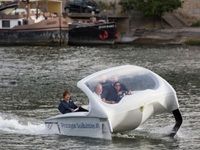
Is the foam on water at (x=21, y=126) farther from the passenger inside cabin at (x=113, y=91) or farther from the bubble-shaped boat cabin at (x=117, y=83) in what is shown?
the passenger inside cabin at (x=113, y=91)

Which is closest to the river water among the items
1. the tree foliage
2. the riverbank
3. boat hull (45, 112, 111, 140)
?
boat hull (45, 112, 111, 140)

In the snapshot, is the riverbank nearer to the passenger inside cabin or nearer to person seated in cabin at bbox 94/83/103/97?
the passenger inside cabin

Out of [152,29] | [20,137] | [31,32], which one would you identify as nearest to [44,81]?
[20,137]

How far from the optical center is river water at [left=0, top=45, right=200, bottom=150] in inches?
926

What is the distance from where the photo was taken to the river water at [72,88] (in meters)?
23.5

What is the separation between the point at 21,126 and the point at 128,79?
15.0 ft

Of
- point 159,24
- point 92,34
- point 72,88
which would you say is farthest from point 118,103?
point 159,24

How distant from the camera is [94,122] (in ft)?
76.8

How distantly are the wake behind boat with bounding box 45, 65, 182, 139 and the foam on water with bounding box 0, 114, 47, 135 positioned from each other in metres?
1.25

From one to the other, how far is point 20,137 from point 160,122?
524cm

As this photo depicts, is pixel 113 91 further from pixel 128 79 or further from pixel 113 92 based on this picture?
pixel 128 79

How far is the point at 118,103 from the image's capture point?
75.9 feet

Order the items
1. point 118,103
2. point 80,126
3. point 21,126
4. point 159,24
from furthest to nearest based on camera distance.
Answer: point 159,24 → point 21,126 → point 80,126 → point 118,103

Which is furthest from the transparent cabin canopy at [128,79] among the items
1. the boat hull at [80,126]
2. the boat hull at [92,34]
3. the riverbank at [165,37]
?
the riverbank at [165,37]
